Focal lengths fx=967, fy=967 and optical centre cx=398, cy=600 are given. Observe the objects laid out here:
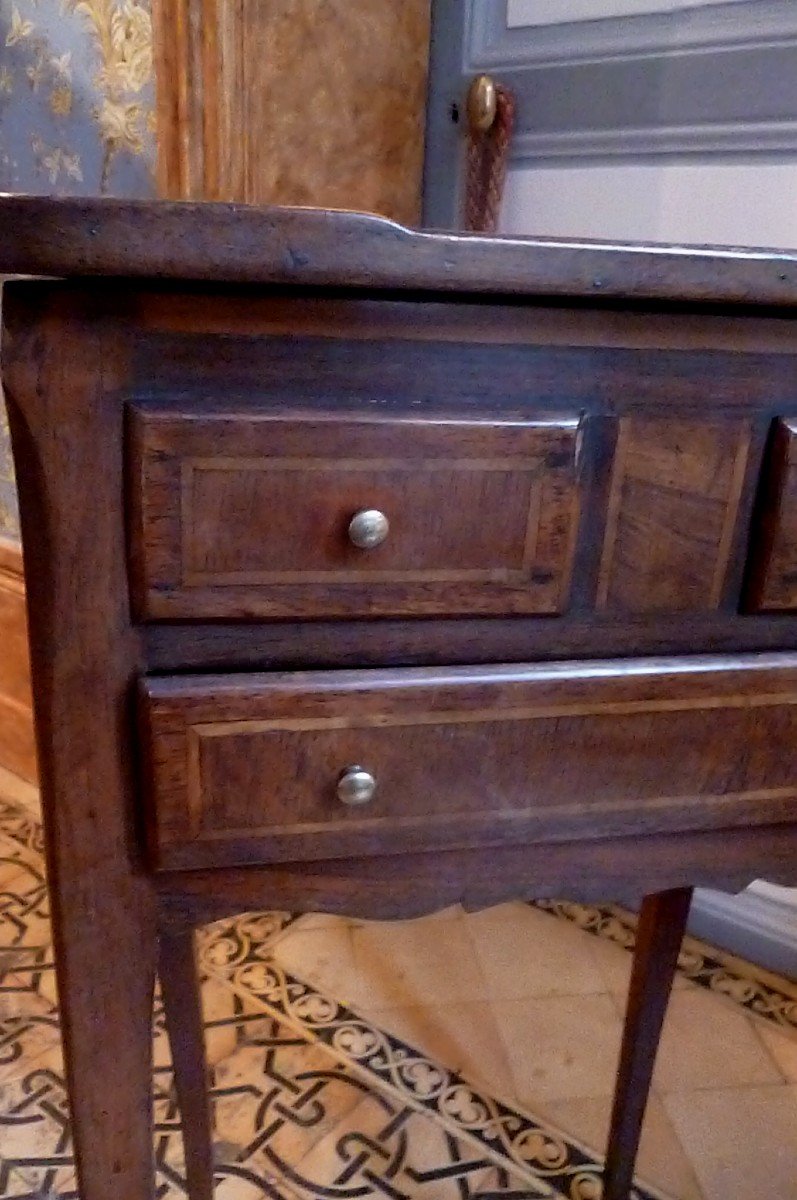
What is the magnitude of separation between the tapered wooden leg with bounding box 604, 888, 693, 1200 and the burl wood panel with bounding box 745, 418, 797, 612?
0.38m

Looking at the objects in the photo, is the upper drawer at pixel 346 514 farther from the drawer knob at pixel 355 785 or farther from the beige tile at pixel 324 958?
the beige tile at pixel 324 958

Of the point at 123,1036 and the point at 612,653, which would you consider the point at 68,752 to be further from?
the point at 612,653

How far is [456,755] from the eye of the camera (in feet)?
1.72

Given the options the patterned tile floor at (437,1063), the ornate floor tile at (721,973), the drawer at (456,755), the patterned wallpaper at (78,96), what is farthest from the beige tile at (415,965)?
the patterned wallpaper at (78,96)

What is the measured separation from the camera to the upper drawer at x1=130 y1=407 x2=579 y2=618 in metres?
0.46

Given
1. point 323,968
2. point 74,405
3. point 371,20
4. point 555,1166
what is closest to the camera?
point 74,405

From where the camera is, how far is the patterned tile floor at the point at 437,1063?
100cm

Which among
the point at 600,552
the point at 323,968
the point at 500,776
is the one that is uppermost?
the point at 600,552

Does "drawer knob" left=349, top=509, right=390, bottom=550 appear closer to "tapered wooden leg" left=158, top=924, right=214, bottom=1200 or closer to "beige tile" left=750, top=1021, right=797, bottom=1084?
"tapered wooden leg" left=158, top=924, right=214, bottom=1200

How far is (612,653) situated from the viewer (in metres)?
0.54

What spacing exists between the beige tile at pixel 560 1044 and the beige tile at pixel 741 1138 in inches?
3.5

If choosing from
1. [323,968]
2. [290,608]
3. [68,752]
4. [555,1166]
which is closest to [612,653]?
[290,608]

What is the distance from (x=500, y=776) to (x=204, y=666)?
6.8 inches

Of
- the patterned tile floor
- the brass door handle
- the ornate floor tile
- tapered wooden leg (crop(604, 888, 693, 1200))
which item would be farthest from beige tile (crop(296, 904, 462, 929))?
the brass door handle
